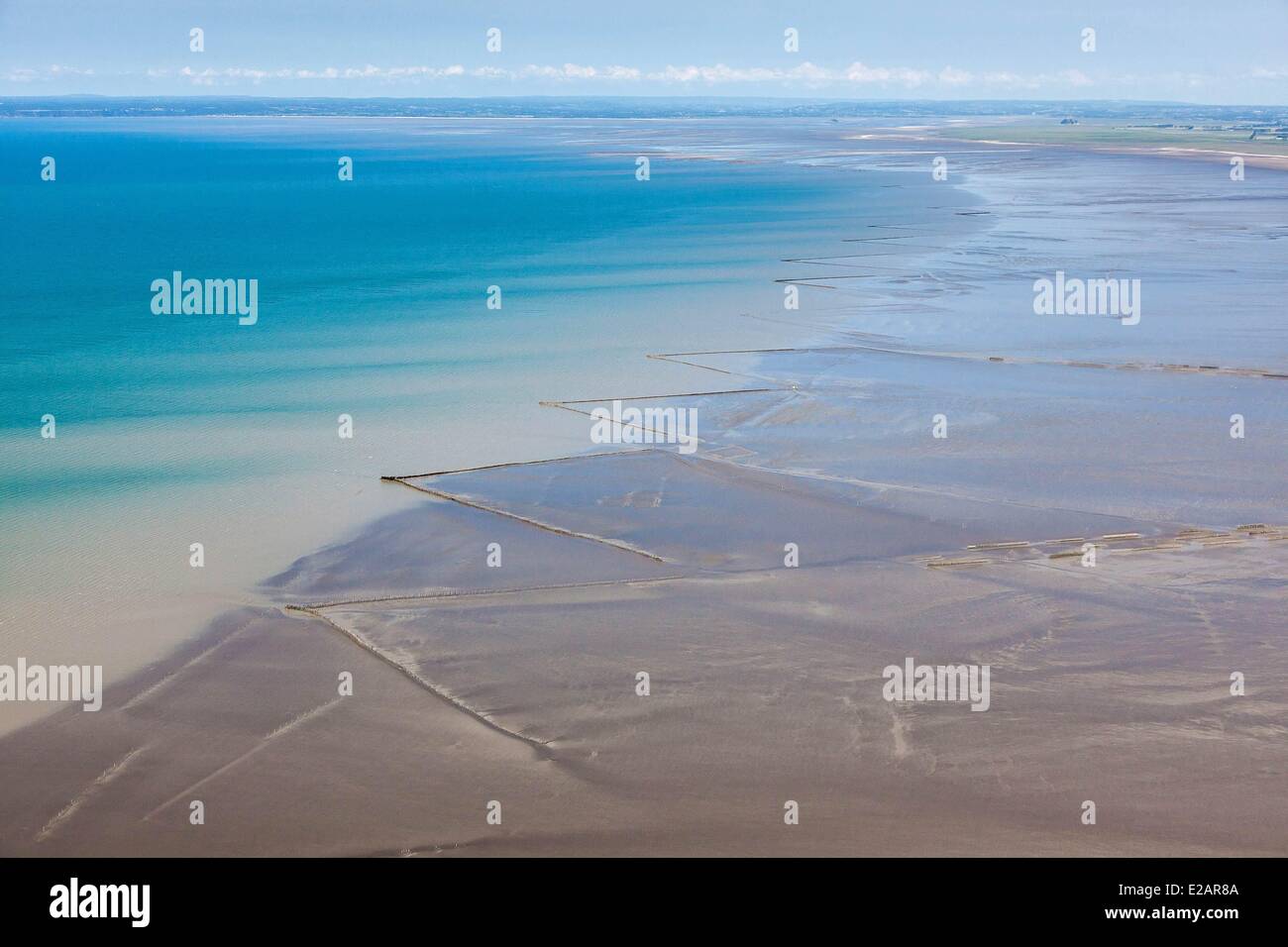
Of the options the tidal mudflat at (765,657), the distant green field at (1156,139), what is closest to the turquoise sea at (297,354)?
the tidal mudflat at (765,657)

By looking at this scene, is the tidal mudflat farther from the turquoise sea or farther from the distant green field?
the distant green field

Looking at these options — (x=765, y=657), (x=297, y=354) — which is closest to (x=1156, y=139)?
(x=297, y=354)

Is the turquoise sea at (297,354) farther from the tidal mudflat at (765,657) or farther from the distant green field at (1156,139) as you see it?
the distant green field at (1156,139)

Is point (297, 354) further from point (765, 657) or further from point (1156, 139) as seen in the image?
point (1156, 139)

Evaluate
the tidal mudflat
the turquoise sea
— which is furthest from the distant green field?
the tidal mudflat

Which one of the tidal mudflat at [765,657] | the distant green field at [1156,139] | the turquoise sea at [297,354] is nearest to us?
the tidal mudflat at [765,657]

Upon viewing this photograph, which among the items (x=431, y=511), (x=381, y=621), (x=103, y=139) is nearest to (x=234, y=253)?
(x=431, y=511)

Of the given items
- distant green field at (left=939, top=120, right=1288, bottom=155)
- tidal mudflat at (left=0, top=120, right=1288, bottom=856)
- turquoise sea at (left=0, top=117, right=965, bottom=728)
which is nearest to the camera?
tidal mudflat at (left=0, top=120, right=1288, bottom=856)
